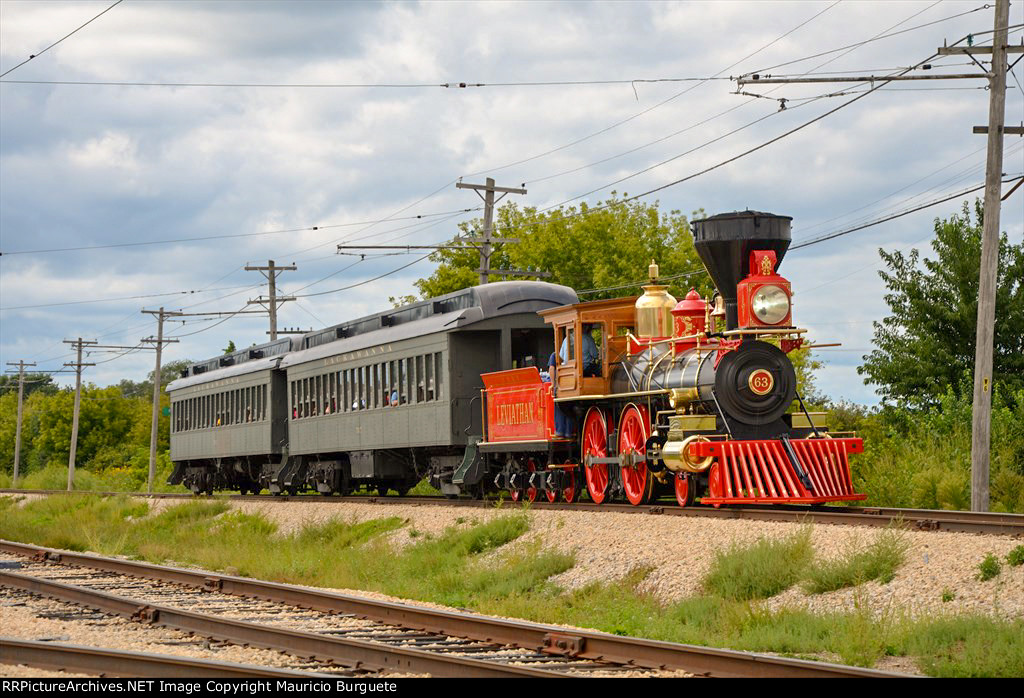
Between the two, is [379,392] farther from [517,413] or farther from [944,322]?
[944,322]

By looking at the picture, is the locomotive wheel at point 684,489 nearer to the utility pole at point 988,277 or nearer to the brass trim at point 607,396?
the brass trim at point 607,396

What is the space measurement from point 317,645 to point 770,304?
8.58 m

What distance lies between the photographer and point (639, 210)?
4672 centimetres

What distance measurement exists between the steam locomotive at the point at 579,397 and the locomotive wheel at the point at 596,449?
2 centimetres

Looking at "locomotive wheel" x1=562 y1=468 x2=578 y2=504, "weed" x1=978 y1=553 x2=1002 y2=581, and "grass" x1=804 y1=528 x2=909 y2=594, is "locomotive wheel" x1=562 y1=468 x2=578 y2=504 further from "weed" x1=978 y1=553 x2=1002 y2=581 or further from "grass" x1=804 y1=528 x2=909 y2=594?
"weed" x1=978 y1=553 x2=1002 y2=581

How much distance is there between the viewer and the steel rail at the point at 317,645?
7.91m

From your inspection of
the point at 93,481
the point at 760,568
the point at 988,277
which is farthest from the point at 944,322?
the point at 93,481

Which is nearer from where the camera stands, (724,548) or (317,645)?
(317,645)

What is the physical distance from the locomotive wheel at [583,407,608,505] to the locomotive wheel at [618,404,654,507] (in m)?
0.64

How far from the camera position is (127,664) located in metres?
7.91

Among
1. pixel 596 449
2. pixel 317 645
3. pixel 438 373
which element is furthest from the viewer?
pixel 438 373

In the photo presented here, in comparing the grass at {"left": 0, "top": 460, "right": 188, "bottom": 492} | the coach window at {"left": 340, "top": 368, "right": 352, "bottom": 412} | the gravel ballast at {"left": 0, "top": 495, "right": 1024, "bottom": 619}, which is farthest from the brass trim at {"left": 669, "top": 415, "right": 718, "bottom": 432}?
the grass at {"left": 0, "top": 460, "right": 188, "bottom": 492}

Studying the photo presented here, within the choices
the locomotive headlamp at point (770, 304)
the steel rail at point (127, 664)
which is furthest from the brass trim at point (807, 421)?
the steel rail at point (127, 664)

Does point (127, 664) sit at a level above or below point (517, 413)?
below
